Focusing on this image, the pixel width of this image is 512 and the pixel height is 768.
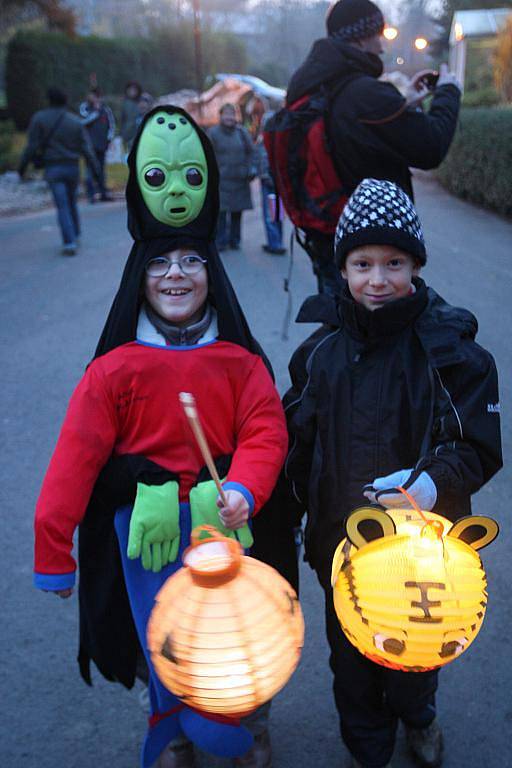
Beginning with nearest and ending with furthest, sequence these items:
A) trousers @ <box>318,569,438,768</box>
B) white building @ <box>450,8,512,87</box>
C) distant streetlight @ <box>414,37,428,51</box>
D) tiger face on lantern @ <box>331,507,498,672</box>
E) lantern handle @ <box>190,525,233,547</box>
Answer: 1. tiger face on lantern @ <box>331,507,498,672</box>
2. lantern handle @ <box>190,525,233,547</box>
3. trousers @ <box>318,569,438,768</box>
4. distant streetlight @ <box>414,37,428,51</box>
5. white building @ <box>450,8,512,87</box>

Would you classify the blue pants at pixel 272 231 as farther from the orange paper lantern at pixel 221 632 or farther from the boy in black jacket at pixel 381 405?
the orange paper lantern at pixel 221 632

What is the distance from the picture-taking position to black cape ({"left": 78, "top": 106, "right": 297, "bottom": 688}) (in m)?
2.00

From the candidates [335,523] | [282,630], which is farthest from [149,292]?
[282,630]

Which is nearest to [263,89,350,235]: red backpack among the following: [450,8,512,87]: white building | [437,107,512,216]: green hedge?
[437,107,512,216]: green hedge

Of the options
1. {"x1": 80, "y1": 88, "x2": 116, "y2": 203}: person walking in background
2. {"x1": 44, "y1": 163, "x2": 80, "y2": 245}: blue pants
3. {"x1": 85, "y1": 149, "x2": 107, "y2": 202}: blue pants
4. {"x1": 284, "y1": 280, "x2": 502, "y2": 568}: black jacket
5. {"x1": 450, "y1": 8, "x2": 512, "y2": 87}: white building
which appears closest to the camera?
{"x1": 284, "y1": 280, "x2": 502, "y2": 568}: black jacket

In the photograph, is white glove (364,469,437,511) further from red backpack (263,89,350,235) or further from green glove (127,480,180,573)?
red backpack (263,89,350,235)

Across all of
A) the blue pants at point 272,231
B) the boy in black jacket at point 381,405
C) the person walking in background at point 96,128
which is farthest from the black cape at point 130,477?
the person walking in background at point 96,128

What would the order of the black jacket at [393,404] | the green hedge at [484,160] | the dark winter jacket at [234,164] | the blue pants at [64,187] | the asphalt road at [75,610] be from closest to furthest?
the black jacket at [393,404] < the asphalt road at [75,610] < the dark winter jacket at [234,164] < the blue pants at [64,187] < the green hedge at [484,160]

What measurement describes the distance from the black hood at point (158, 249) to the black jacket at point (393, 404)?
24cm

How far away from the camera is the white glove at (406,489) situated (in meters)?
1.62

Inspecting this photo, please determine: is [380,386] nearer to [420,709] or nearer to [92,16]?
[420,709]

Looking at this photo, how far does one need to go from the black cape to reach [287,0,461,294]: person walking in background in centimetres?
116

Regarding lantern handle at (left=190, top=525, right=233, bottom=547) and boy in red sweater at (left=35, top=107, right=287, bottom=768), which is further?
boy in red sweater at (left=35, top=107, right=287, bottom=768)

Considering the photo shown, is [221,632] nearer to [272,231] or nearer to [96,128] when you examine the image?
[272,231]
